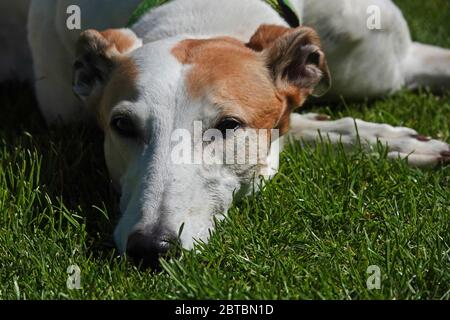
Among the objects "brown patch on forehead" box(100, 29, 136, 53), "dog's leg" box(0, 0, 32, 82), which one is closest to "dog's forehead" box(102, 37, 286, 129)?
"brown patch on forehead" box(100, 29, 136, 53)

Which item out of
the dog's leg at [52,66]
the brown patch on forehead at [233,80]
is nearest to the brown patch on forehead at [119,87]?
the brown patch on forehead at [233,80]

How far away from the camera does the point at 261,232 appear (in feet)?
11.4

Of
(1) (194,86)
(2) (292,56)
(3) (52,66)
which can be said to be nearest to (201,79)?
(1) (194,86)

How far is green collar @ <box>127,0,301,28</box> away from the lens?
160 inches

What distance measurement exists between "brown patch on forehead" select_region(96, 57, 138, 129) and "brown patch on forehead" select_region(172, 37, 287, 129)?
0.63ft

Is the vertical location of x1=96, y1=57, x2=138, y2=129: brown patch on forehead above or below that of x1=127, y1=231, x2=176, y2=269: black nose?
above

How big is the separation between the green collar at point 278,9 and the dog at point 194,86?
0.04 meters

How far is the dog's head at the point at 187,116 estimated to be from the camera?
10.7 ft

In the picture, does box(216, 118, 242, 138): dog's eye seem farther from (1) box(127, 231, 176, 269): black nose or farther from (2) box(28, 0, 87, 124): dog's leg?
(2) box(28, 0, 87, 124): dog's leg

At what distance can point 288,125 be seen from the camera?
3.89 meters

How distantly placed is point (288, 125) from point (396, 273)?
982 millimetres

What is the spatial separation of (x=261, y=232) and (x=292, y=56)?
2.53ft

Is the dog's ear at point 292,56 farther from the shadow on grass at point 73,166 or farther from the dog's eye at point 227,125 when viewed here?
the shadow on grass at point 73,166
